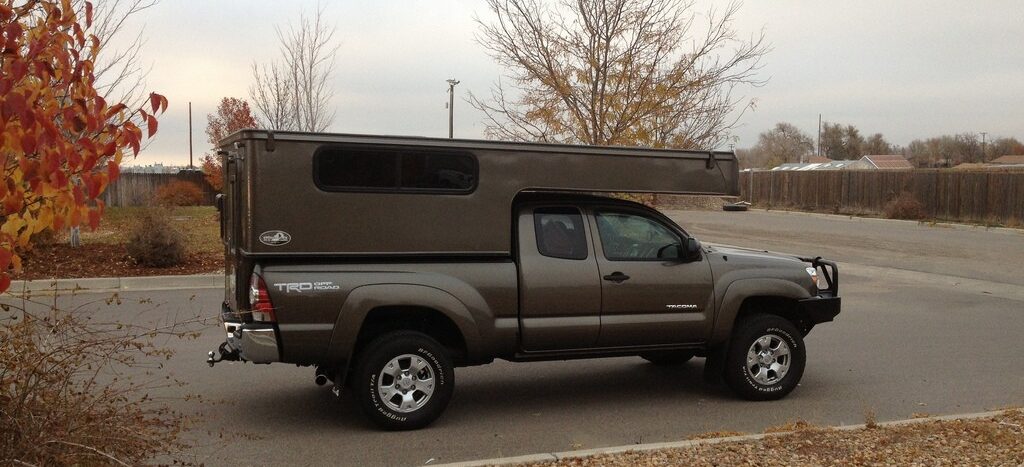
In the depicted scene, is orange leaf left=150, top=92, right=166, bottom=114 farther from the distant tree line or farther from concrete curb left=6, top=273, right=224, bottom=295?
the distant tree line

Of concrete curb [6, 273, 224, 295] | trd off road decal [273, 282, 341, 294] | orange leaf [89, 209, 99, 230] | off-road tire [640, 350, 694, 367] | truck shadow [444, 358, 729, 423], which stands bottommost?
truck shadow [444, 358, 729, 423]

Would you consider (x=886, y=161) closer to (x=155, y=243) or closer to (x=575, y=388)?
(x=155, y=243)

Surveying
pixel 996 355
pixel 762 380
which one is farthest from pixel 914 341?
pixel 762 380

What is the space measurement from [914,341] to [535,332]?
600 cm

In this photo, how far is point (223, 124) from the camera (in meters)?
33.3

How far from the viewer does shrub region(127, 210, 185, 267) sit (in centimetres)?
1518

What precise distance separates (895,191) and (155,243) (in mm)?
33895

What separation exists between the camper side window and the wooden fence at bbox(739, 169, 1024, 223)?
26.6 metres

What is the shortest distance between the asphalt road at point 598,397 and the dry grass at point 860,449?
72 centimetres

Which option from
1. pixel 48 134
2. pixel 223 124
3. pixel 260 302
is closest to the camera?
pixel 48 134

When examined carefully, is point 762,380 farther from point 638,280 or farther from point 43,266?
point 43,266

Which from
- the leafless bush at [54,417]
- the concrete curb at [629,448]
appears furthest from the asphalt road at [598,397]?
the leafless bush at [54,417]

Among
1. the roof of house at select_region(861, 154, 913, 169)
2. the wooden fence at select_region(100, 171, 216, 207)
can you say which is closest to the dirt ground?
the wooden fence at select_region(100, 171, 216, 207)

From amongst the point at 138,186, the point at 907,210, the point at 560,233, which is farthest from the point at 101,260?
the point at 907,210
